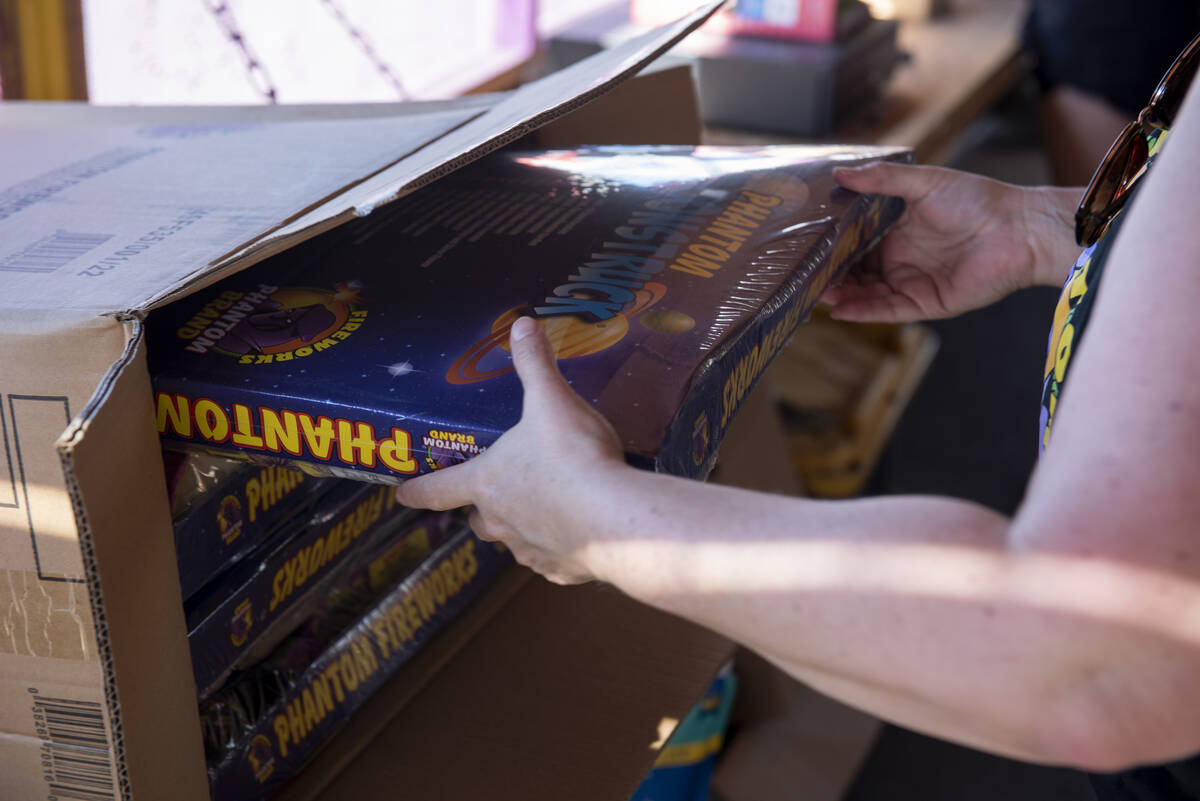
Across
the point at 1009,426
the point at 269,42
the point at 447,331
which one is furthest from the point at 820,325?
the point at 447,331

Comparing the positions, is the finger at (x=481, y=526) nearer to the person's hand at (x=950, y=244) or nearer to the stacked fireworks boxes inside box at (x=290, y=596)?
the stacked fireworks boxes inside box at (x=290, y=596)

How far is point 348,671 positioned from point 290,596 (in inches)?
4.1

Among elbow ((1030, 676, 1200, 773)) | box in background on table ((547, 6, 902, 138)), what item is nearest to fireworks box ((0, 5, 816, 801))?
elbow ((1030, 676, 1200, 773))

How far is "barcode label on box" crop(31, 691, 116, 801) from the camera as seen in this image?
554 millimetres

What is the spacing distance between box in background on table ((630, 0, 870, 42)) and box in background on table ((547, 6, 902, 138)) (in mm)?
16

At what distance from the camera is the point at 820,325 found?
7.48 ft

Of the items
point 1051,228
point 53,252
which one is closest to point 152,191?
point 53,252

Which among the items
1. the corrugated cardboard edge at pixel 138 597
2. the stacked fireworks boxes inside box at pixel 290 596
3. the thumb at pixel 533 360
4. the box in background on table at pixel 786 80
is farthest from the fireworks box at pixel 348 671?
the box in background on table at pixel 786 80

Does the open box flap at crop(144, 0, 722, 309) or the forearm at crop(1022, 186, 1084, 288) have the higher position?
the open box flap at crop(144, 0, 722, 309)

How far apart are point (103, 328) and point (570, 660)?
53 cm

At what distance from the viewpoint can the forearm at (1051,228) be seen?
0.83 meters

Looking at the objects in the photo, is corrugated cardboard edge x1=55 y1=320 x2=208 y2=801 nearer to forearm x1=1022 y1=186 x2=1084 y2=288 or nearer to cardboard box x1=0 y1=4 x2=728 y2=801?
cardboard box x1=0 y1=4 x2=728 y2=801

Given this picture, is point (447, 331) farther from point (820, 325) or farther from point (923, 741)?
point (820, 325)

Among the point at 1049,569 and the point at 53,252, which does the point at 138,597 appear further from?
the point at 1049,569
